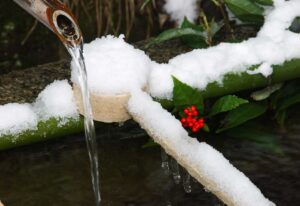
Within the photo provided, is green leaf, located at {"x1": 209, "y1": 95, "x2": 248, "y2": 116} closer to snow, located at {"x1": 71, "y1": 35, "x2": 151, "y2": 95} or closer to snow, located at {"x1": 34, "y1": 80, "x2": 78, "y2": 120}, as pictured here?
snow, located at {"x1": 71, "y1": 35, "x2": 151, "y2": 95}

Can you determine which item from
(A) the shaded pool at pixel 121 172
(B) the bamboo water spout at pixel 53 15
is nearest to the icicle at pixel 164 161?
(A) the shaded pool at pixel 121 172

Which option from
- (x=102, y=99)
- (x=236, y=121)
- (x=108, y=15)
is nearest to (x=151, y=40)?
(x=108, y=15)

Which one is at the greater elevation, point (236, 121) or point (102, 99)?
point (102, 99)

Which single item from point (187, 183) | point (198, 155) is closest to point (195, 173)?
point (198, 155)

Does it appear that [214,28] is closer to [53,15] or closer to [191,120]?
[191,120]

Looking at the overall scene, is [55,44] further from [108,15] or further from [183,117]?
[183,117]

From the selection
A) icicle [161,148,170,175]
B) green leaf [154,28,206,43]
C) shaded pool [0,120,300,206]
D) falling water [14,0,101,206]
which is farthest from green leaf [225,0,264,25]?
falling water [14,0,101,206]

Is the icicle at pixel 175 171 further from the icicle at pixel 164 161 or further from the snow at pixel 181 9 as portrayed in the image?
the snow at pixel 181 9
